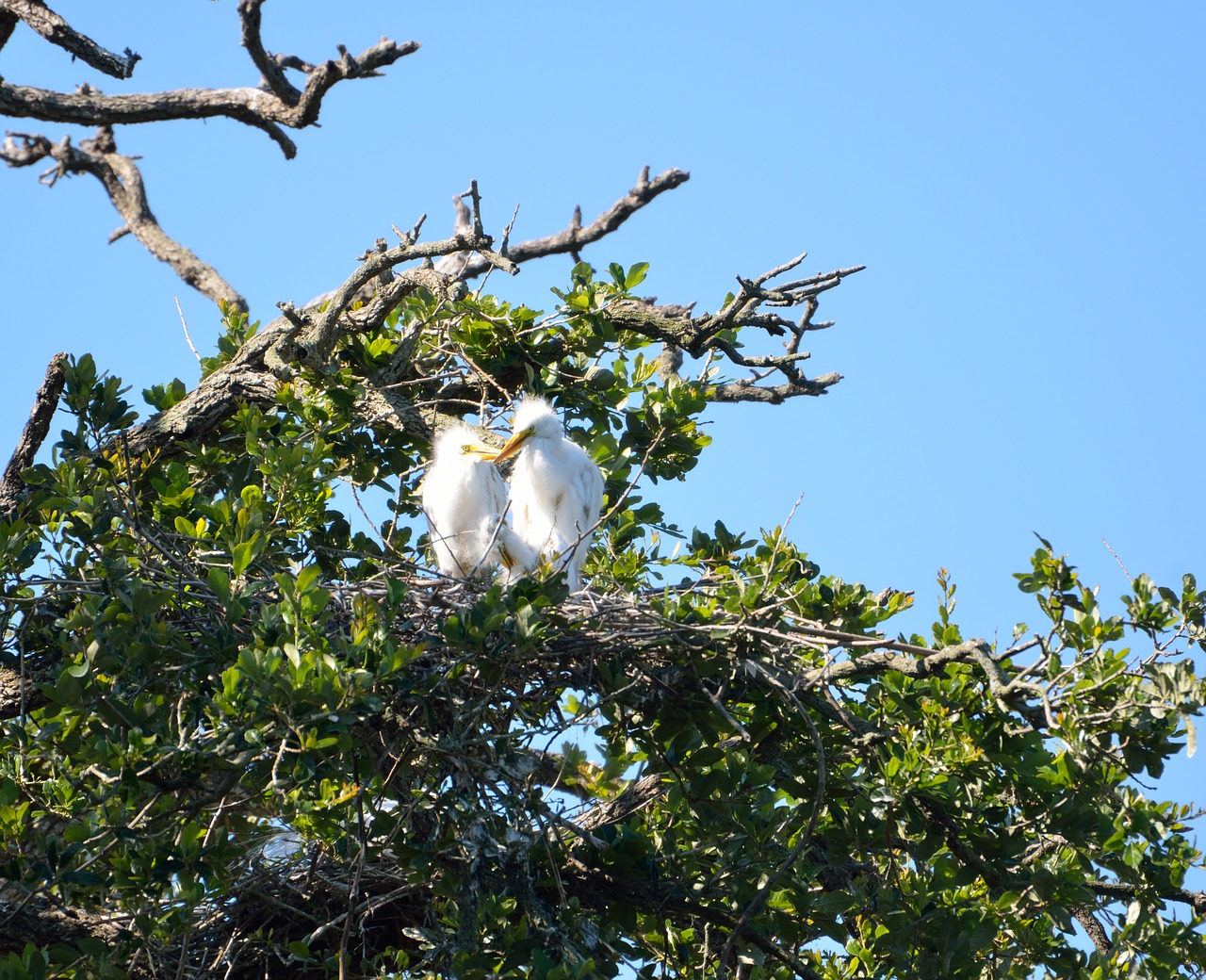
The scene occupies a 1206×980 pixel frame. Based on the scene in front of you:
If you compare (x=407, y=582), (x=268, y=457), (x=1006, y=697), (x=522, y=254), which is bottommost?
(x=1006, y=697)

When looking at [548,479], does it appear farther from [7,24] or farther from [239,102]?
[7,24]

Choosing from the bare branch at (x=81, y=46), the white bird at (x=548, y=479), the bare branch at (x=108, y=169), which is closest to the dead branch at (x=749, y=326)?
the white bird at (x=548, y=479)

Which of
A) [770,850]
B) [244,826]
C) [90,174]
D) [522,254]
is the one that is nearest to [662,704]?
[770,850]

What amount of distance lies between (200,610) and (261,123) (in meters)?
2.61

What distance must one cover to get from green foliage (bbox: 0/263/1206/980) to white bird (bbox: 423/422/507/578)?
0.43 meters

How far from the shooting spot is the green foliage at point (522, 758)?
3.08 m

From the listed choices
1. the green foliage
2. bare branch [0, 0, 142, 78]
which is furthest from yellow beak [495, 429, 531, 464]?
bare branch [0, 0, 142, 78]

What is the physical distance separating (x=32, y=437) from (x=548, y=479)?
1.88 meters

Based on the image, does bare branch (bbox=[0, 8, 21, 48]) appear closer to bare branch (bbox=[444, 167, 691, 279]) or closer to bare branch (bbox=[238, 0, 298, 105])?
bare branch (bbox=[238, 0, 298, 105])

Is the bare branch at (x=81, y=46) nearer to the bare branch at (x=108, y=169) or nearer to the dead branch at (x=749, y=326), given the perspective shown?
the dead branch at (x=749, y=326)

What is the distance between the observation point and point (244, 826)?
3605 mm

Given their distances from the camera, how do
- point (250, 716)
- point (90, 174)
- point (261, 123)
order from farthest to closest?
point (90, 174) → point (261, 123) → point (250, 716)

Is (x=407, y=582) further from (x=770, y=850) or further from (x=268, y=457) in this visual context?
(x=770, y=850)

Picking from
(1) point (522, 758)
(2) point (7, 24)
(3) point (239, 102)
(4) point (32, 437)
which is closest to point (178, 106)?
(3) point (239, 102)
